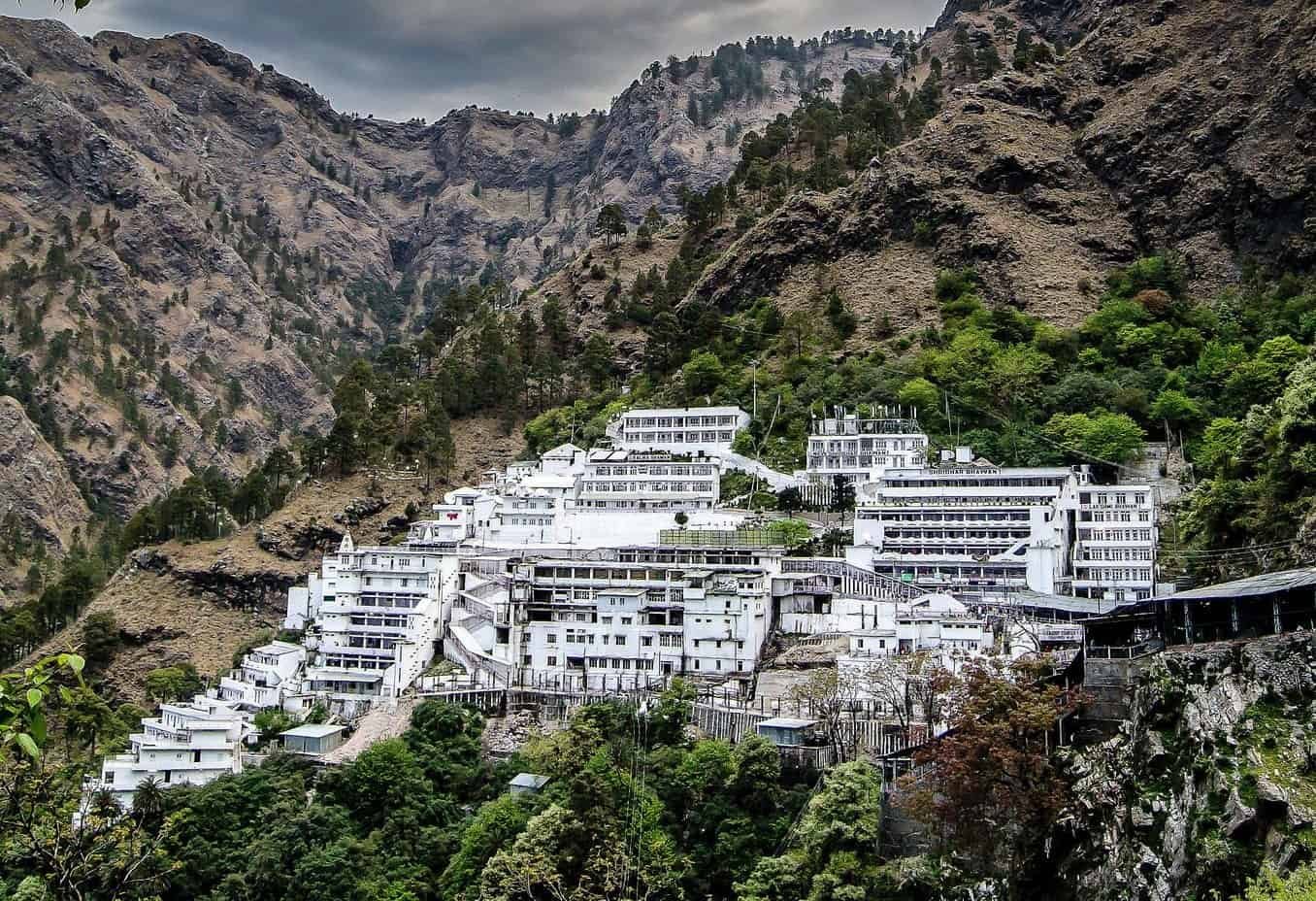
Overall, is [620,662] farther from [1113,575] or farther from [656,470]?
[1113,575]

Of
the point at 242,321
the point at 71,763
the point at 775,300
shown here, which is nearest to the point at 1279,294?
the point at 775,300

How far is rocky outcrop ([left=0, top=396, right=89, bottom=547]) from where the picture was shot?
4722 inches

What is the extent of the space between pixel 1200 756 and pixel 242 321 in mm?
165665

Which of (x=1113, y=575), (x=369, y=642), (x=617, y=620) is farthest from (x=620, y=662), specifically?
(x=1113, y=575)

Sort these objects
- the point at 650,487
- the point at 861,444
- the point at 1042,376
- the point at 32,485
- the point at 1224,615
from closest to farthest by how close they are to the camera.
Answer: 1. the point at 1224,615
2. the point at 861,444
3. the point at 650,487
4. the point at 1042,376
5. the point at 32,485

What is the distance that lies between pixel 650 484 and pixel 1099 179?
167 feet

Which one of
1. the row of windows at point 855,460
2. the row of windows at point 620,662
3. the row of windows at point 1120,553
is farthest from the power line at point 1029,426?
the row of windows at point 620,662

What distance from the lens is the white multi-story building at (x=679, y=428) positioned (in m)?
76.4

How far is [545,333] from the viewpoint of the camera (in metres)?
103

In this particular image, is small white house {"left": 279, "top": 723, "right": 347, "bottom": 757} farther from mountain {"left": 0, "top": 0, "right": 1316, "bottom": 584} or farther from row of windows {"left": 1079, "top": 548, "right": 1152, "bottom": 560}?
mountain {"left": 0, "top": 0, "right": 1316, "bottom": 584}

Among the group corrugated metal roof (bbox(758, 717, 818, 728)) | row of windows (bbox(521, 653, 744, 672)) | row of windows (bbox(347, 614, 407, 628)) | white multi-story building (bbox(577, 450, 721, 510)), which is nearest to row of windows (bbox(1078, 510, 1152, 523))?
row of windows (bbox(521, 653, 744, 672))

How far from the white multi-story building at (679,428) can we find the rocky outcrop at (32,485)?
225 ft

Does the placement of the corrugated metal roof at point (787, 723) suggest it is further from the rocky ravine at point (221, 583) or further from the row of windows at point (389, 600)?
the rocky ravine at point (221, 583)

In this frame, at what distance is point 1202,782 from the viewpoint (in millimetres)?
27953
